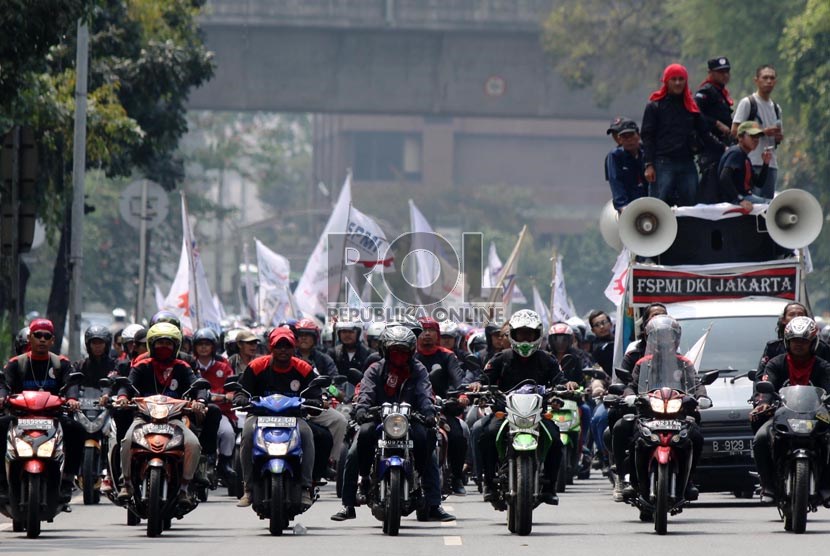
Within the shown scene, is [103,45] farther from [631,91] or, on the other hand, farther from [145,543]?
[631,91]

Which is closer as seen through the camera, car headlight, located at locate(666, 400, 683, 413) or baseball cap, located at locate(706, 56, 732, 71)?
car headlight, located at locate(666, 400, 683, 413)

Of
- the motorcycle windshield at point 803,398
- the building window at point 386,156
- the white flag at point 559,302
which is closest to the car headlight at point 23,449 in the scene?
the motorcycle windshield at point 803,398

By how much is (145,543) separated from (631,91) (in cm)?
4170

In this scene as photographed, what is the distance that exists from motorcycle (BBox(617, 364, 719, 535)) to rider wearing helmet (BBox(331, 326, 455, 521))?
152 centimetres

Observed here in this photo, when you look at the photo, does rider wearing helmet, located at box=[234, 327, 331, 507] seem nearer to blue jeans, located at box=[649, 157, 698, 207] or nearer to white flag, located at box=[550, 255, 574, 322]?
blue jeans, located at box=[649, 157, 698, 207]

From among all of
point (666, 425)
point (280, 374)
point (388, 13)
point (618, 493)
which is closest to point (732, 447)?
point (618, 493)

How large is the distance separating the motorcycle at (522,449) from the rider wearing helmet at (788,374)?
156 centimetres

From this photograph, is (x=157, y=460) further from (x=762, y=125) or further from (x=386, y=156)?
(x=386, y=156)

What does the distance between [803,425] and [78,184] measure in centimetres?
1746

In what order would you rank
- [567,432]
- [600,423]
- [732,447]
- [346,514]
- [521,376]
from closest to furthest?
[521,376], [346,514], [732,447], [567,432], [600,423]

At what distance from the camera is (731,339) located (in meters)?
20.0

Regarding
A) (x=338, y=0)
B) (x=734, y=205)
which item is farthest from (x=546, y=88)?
(x=734, y=205)

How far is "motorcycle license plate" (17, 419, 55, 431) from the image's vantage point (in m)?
16.2

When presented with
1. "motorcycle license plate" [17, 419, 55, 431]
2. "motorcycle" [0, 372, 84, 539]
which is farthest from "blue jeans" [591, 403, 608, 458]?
"motorcycle license plate" [17, 419, 55, 431]
